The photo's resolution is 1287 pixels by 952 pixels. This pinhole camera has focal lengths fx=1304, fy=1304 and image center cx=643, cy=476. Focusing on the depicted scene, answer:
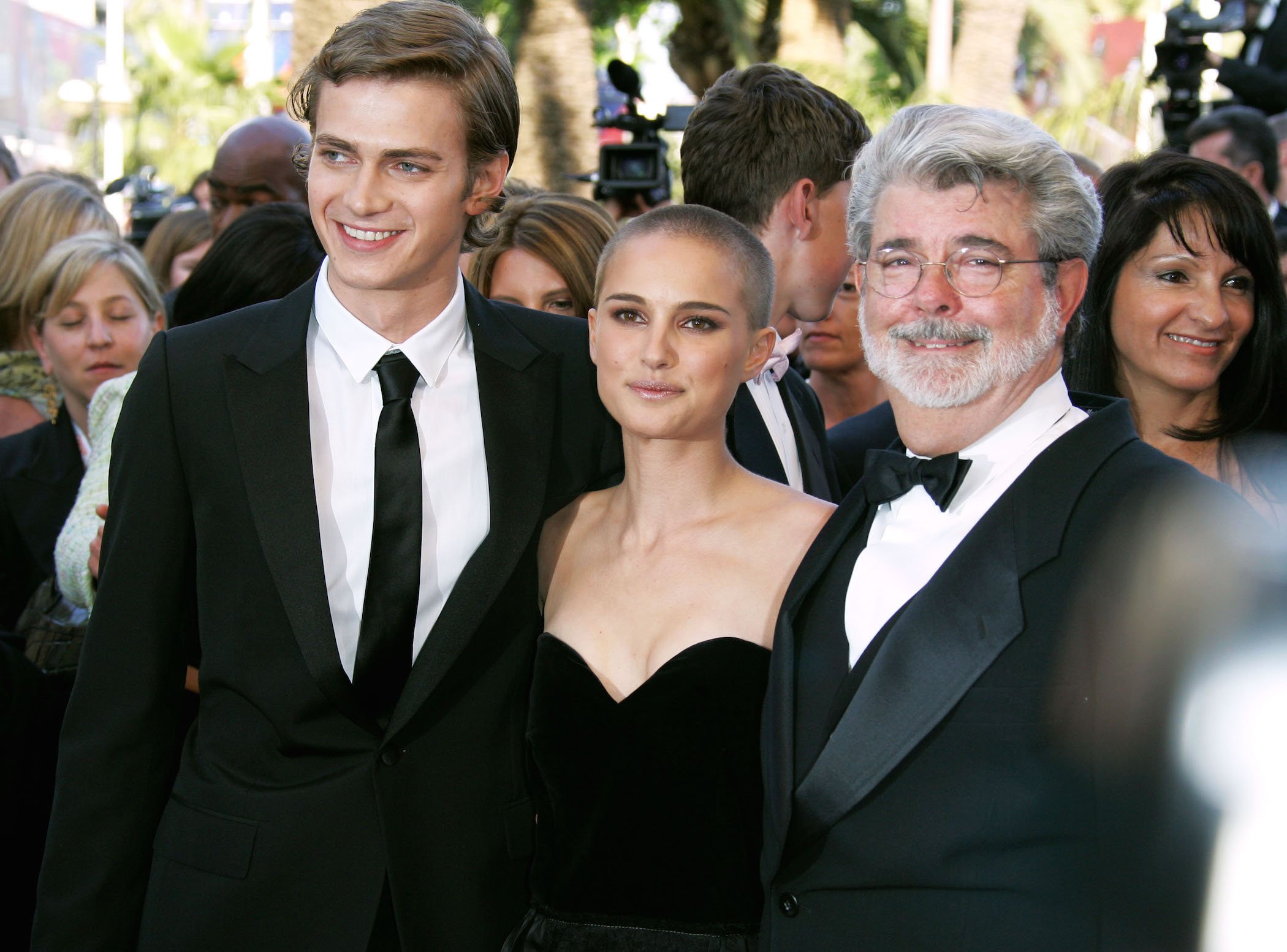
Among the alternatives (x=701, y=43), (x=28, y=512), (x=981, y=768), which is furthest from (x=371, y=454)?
(x=701, y=43)

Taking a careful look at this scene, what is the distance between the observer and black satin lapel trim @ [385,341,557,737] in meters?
2.15

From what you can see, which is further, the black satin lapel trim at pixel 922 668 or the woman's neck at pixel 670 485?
the woman's neck at pixel 670 485

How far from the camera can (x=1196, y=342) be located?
9.87ft

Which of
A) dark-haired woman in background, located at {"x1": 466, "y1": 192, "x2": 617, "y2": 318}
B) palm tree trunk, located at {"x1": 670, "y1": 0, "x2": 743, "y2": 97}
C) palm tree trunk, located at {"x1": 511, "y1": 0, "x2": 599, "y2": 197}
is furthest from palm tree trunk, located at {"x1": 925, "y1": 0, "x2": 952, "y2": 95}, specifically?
dark-haired woman in background, located at {"x1": 466, "y1": 192, "x2": 617, "y2": 318}

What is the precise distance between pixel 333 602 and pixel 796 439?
1.38m

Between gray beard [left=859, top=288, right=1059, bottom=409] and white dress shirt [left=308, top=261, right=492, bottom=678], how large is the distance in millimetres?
753

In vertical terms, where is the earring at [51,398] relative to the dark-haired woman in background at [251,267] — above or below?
below

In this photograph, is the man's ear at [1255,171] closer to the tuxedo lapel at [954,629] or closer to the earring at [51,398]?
the tuxedo lapel at [954,629]

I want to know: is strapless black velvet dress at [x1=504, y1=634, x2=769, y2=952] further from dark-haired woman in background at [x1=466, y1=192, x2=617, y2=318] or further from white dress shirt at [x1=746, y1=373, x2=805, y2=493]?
dark-haired woman in background at [x1=466, y1=192, x2=617, y2=318]

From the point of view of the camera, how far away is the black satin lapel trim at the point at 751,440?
116 inches

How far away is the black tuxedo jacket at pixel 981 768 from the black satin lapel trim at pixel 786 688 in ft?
0.03

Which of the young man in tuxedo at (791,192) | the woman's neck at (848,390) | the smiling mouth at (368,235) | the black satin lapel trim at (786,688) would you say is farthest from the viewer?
the woman's neck at (848,390)

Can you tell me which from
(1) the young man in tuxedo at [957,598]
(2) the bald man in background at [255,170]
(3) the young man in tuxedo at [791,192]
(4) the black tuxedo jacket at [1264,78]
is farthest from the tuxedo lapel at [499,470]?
(4) the black tuxedo jacket at [1264,78]

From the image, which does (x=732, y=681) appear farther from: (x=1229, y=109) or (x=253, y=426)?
(x=1229, y=109)
